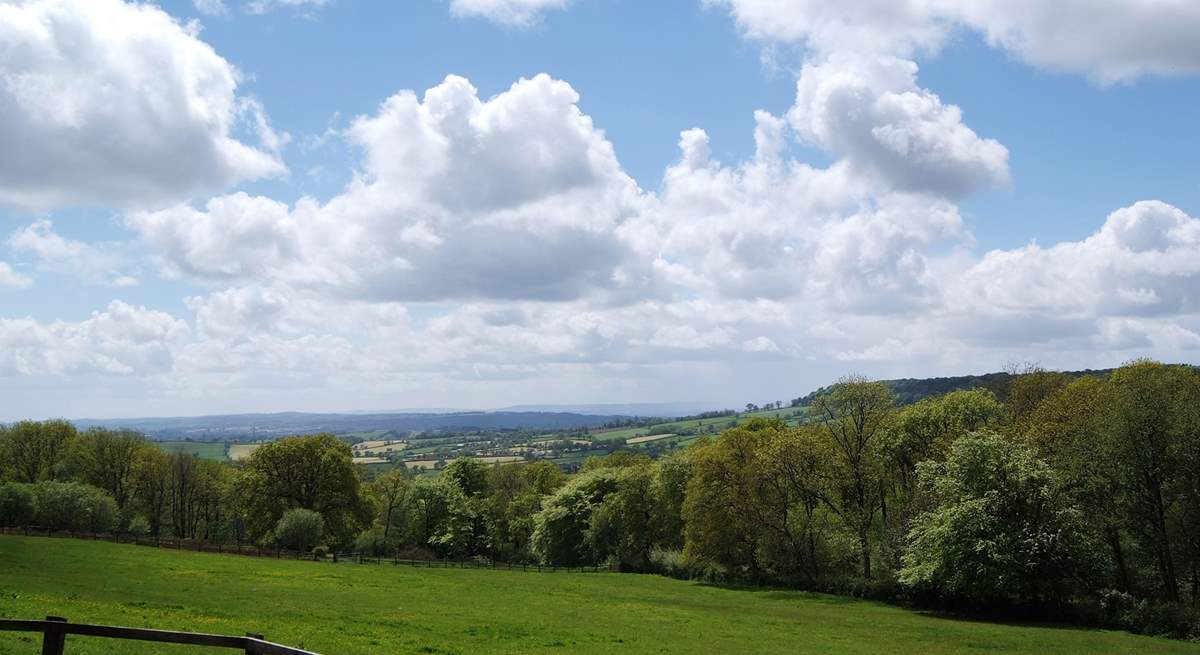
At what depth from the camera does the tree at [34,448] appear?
265 ft

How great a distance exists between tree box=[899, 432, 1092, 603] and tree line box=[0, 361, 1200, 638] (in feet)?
0.36

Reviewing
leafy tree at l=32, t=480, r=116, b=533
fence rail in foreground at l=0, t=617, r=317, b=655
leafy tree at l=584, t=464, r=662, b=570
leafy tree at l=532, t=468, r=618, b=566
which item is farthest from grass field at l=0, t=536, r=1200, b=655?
leafy tree at l=532, t=468, r=618, b=566

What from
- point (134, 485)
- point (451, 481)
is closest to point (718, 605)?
point (451, 481)

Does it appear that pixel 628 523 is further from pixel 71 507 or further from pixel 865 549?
pixel 71 507

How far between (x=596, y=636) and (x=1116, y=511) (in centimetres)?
3098

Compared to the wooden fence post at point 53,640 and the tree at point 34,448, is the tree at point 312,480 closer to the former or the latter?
the tree at point 34,448

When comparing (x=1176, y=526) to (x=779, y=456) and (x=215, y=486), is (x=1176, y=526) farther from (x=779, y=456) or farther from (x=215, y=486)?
(x=215, y=486)

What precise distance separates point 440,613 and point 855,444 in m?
35.3

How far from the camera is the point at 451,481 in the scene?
102 m

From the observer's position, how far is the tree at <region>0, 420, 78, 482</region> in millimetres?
80750

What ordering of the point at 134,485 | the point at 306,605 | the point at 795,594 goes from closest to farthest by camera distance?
the point at 306,605 → the point at 795,594 → the point at 134,485

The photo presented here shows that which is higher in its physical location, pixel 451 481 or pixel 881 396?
pixel 881 396

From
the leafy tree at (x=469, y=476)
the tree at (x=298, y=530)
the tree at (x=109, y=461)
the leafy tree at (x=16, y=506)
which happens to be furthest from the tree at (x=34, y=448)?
the leafy tree at (x=469, y=476)

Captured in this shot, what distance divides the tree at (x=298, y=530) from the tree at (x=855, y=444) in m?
45.7
